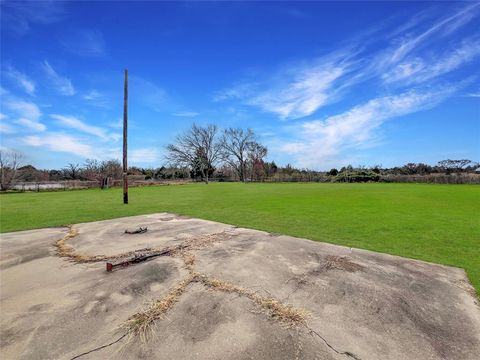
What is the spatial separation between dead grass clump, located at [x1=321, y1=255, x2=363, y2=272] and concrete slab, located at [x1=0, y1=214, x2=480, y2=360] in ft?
0.08

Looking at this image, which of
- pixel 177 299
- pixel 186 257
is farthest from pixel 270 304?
pixel 186 257

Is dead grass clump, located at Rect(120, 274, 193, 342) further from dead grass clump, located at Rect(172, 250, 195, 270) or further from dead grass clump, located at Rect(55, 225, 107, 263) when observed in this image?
dead grass clump, located at Rect(55, 225, 107, 263)

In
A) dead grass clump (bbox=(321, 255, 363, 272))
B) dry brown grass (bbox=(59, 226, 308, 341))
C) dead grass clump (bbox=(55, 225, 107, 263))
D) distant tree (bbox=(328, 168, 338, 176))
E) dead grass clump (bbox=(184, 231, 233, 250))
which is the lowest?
dead grass clump (bbox=(55, 225, 107, 263))

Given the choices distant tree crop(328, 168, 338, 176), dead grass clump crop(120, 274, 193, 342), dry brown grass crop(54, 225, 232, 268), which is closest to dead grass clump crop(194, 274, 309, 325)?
dead grass clump crop(120, 274, 193, 342)

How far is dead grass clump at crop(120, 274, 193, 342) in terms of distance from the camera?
1833 millimetres

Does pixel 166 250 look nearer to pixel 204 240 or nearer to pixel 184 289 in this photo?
pixel 204 240

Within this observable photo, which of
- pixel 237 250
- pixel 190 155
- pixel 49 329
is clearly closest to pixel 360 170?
pixel 190 155

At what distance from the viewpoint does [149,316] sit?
79.0 inches

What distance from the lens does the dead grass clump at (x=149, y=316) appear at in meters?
1.83

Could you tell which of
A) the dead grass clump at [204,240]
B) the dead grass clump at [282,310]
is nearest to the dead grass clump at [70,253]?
the dead grass clump at [204,240]

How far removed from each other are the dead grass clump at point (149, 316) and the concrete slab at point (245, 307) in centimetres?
5

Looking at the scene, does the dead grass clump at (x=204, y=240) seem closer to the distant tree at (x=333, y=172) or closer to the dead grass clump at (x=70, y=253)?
the dead grass clump at (x=70, y=253)

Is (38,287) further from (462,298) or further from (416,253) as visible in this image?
(416,253)

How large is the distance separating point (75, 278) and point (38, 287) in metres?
0.32
